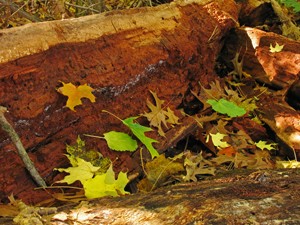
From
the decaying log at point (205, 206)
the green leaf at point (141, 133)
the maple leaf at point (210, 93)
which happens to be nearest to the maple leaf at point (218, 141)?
the maple leaf at point (210, 93)

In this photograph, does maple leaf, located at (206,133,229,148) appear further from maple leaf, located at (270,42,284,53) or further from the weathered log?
maple leaf, located at (270,42,284,53)

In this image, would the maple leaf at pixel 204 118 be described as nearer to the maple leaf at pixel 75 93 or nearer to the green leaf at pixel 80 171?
the maple leaf at pixel 75 93

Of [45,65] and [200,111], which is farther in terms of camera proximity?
[200,111]

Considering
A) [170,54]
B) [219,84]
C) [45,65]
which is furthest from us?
[219,84]

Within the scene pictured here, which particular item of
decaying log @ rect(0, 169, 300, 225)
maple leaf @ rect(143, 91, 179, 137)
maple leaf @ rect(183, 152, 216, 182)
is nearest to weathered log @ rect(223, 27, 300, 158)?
maple leaf @ rect(183, 152, 216, 182)

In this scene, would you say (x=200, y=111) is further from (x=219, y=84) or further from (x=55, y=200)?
(x=55, y=200)

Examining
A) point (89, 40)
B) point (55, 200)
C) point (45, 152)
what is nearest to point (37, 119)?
point (45, 152)
